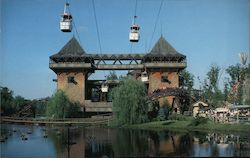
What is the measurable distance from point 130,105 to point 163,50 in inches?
685

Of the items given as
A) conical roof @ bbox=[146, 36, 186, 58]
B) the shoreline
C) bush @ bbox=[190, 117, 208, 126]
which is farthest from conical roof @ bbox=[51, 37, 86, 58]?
bush @ bbox=[190, 117, 208, 126]

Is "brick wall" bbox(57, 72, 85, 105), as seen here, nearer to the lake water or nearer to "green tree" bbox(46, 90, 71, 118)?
"green tree" bbox(46, 90, 71, 118)

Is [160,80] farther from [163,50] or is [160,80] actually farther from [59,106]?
[59,106]

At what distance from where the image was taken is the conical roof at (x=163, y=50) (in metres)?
56.9

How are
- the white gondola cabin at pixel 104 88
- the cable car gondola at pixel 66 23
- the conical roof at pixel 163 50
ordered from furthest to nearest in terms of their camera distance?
the conical roof at pixel 163 50, the white gondola cabin at pixel 104 88, the cable car gondola at pixel 66 23

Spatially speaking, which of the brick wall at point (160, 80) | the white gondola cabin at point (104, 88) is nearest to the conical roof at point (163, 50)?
the brick wall at point (160, 80)

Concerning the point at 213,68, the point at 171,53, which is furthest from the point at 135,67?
the point at 213,68

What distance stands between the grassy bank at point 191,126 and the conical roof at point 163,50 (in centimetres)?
1592

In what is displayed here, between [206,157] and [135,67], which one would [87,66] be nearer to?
[135,67]

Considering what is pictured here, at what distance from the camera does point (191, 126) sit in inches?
1489

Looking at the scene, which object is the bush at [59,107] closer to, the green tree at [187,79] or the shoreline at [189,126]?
the shoreline at [189,126]

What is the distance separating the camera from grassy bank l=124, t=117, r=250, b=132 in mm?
32781

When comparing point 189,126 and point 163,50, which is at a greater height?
point 163,50

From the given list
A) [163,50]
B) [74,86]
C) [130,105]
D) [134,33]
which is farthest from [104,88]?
[134,33]
